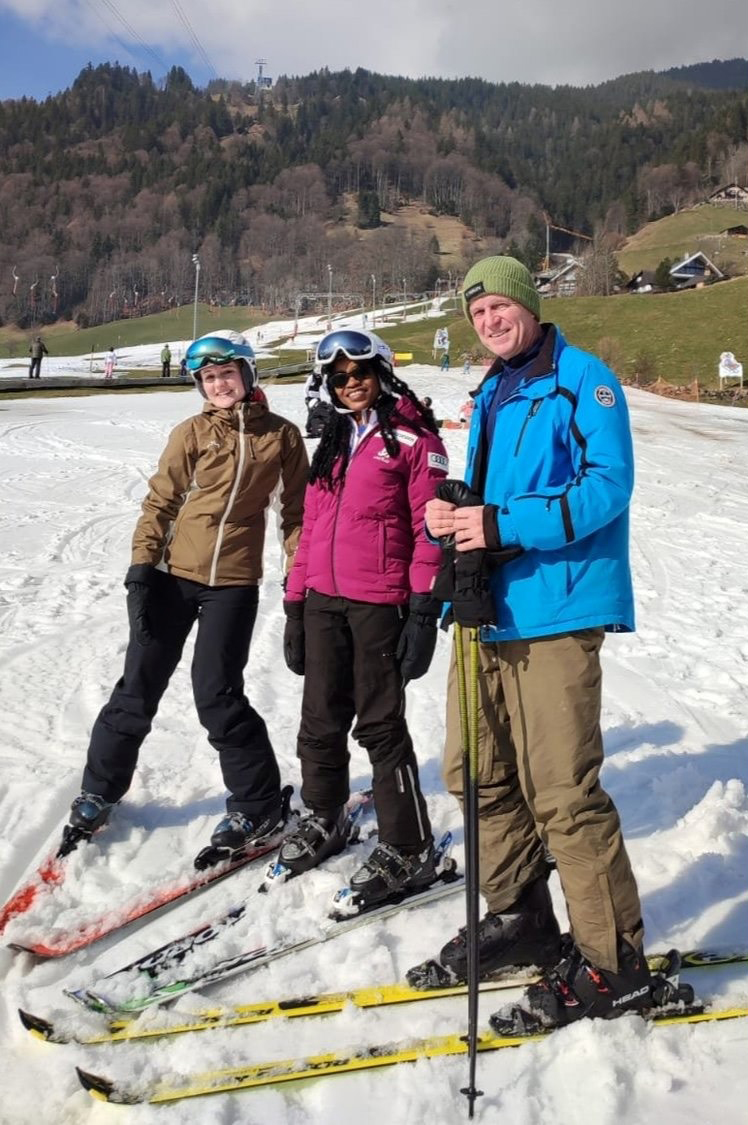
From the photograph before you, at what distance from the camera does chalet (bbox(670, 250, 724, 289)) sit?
86.9m

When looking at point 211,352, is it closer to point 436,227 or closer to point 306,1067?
point 306,1067

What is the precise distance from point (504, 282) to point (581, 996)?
2040 mm

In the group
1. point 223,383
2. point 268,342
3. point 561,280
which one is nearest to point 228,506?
point 223,383

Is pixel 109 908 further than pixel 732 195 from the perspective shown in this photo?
No

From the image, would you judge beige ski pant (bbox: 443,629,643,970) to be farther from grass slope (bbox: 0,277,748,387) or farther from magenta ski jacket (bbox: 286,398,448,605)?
grass slope (bbox: 0,277,748,387)

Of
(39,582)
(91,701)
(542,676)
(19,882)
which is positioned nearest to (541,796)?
(542,676)

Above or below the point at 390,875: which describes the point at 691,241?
above

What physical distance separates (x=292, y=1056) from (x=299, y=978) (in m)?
0.34

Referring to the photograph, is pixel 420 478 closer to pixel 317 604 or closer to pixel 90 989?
pixel 317 604

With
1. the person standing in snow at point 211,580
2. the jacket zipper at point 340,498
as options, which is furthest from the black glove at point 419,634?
the person standing in snow at point 211,580

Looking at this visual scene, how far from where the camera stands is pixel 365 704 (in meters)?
2.94

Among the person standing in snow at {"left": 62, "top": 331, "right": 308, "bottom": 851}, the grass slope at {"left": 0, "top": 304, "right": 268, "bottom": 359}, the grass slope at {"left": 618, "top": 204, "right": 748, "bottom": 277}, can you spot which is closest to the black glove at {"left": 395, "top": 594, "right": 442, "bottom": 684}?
the person standing in snow at {"left": 62, "top": 331, "right": 308, "bottom": 851}

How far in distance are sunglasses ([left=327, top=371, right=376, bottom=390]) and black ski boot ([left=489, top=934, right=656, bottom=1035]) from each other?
194 centimetres

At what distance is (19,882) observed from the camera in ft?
10.3
